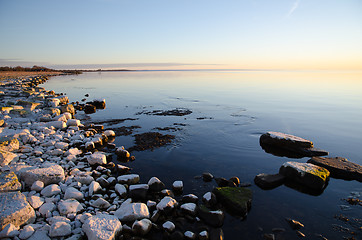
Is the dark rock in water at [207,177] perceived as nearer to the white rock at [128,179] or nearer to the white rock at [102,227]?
the white rock at [128,179]

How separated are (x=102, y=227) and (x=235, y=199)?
4065mm

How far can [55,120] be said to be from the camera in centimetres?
1441

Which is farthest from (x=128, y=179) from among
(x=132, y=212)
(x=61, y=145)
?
(x=61, y=145)

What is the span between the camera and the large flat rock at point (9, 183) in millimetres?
5980

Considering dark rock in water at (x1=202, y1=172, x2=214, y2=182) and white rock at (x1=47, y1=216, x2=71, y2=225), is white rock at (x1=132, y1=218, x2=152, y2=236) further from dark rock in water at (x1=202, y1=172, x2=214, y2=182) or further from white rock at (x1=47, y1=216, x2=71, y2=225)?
dark rock in water at (x1=202, y1=172, x2=214, y2=182)

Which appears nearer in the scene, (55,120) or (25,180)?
(25,180)

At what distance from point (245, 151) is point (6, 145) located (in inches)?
456

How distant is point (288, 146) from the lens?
38.8ft

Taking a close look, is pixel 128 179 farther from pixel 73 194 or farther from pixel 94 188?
pixel 73 194

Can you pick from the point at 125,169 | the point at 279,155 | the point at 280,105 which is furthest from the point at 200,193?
the point at 280,105

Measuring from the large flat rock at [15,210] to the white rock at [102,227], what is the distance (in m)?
1.51

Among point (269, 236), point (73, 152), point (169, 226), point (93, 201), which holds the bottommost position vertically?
point (269, 236)

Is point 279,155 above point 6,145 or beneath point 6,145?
beneath

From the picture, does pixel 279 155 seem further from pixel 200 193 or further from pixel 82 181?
pixel 82 181
